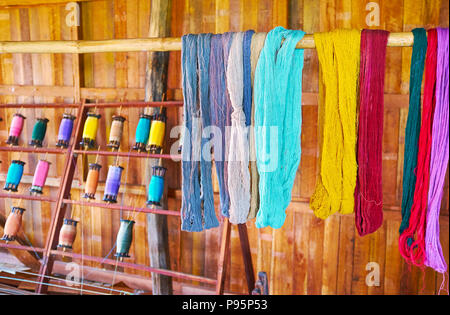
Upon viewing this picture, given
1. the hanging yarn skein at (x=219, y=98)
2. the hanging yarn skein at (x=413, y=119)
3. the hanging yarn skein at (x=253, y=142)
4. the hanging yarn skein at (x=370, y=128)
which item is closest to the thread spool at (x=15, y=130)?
the hanging yarn skein at (x=219, y=98)

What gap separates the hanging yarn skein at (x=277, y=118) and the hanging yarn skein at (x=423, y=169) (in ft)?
1.49

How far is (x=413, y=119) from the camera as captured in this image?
4.34ft

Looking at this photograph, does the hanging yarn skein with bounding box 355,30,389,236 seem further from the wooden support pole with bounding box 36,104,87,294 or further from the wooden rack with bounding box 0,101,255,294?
the wooden support pole with bounding box 36,104,87,294

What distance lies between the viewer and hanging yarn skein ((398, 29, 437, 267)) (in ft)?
4.21

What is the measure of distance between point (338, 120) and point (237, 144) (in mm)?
412

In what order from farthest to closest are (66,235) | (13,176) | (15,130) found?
(15,130), (13,176), (66,235)

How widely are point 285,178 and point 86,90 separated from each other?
6.19 ft

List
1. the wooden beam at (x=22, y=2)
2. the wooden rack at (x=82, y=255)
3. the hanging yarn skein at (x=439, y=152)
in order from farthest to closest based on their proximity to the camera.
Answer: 1. the wooden beam at (x=22, y=2)
2. the wooden rack at (x=82, y=255)
3. the hanging yarn skein at (x=439, y=152)

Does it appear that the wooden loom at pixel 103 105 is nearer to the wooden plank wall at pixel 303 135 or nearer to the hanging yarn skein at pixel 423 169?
the hanging yarn skein at pixel 423 169

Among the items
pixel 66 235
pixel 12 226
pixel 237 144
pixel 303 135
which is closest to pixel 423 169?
pixel 237 144

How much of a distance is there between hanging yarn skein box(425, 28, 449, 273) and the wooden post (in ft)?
5.50

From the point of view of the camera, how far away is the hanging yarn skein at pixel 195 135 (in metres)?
1.50

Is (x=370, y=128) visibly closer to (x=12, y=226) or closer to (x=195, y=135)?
(x=195, y=135)

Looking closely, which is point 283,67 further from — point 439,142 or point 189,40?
point 439,142
